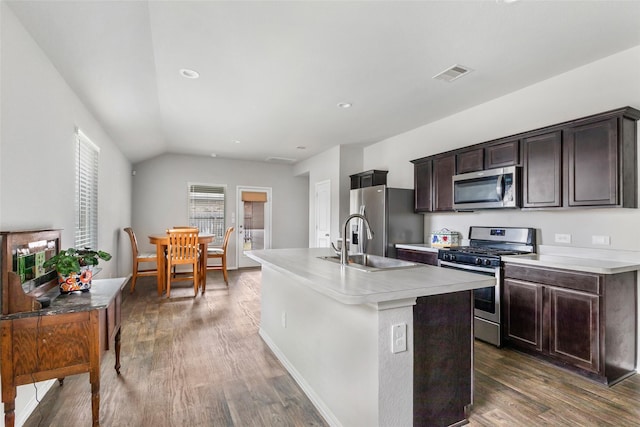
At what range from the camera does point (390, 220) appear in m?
4.39

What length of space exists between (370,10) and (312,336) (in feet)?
7.26

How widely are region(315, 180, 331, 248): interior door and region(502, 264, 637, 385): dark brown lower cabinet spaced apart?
3.77 m

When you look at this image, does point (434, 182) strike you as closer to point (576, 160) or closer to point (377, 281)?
point (576, 160)

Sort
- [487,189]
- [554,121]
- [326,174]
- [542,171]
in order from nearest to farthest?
1. [542,171]
2. [554,121]
3. [487,189]
4. [326,174]

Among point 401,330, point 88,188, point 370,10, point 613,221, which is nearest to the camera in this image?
point 401,330

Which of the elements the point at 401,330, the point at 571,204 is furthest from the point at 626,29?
the point at 401,330

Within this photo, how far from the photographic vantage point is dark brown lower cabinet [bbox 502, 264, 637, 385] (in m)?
2.28

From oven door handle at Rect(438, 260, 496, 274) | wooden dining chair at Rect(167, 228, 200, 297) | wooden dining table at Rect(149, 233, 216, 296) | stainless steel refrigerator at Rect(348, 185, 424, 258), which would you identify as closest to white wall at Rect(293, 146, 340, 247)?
stainless steel refrigerator at Rect(348, 185, 424, 258)

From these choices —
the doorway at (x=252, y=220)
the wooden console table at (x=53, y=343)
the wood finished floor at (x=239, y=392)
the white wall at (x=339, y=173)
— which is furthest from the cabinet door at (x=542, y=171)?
the doorway at (x=252, y=220)

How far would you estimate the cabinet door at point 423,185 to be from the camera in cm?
422

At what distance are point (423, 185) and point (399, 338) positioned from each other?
3161 millimetres

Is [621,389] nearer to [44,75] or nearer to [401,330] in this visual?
[401,330]

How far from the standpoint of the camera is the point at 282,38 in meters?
2.38

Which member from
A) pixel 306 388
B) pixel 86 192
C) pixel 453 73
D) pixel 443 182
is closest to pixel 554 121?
pixel 453 73
